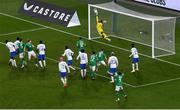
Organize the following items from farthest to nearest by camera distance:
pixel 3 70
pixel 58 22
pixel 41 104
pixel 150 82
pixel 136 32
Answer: pixel 58 22 → pixel 136 32 → pixel 3 70 → pixel 150 82 → pixel 41 104

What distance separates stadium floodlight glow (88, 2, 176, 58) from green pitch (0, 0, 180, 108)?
0.68m

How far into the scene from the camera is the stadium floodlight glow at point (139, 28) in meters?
42.8

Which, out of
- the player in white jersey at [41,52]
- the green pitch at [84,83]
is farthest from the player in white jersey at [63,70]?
the player in white jersey at [41,52]

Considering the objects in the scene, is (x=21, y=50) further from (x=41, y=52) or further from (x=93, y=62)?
(x=93, y=62)

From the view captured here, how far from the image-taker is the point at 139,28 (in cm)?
4494

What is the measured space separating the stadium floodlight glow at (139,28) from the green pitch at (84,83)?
2.24 feet

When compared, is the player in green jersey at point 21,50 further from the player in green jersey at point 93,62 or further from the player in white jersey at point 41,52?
the player in green jersey at point 93,62

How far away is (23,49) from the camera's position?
39.7 metres

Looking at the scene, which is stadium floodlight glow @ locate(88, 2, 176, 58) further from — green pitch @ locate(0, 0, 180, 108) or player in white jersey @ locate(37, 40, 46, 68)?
player in white jersey @ locate(37, 40, 46, 68)

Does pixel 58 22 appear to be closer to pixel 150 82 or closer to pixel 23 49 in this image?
pixel 23 49

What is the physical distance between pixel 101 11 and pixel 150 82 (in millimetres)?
10872

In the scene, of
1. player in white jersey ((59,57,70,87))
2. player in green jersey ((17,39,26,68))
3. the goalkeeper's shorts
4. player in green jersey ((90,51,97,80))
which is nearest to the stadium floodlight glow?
the goalkeeper's shorts

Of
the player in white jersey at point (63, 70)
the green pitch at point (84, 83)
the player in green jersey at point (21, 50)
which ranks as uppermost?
the player in green jersey at point (21, 50)

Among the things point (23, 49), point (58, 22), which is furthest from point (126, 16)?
point (23, 49)
